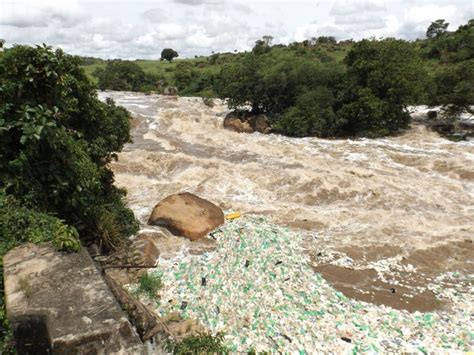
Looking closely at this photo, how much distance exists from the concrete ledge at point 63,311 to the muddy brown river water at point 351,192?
214 inches

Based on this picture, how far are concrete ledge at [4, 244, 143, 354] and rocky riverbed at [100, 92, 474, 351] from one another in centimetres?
301

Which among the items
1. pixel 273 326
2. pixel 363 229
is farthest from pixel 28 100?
pixel 363 229

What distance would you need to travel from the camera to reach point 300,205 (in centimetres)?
1309

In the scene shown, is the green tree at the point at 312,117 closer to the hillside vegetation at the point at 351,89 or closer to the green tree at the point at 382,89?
the hillside vegetation at the point at 351,89

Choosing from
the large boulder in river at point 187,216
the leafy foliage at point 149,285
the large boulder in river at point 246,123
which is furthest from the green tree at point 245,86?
the leafy foliage at point 149,285

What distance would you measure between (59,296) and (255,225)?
22.8 ft

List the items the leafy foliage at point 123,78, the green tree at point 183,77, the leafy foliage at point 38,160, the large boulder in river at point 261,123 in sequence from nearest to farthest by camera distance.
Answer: the leafy foliage at point 38,160 → the large boulder in river at point 261,123 → the leafy foliage at point 123,78 → the green tree at point 183,77

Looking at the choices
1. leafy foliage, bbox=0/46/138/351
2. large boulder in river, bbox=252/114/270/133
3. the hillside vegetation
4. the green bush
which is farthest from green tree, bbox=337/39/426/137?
the green bush

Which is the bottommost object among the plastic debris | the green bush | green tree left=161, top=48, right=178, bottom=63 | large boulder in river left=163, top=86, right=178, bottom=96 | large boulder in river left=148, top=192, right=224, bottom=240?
the plastic debris

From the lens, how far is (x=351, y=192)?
13727mm

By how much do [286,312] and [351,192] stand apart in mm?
7709

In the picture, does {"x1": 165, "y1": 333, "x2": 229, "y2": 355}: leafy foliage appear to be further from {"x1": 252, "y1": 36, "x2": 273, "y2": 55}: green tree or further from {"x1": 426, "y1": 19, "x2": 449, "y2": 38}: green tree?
{"x1": 426, "y1": 19, "x2": 449, "y2": 38}: green tree

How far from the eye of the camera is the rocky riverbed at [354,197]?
8180mm

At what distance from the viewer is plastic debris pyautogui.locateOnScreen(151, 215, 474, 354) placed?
6.40m
